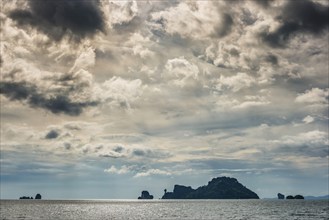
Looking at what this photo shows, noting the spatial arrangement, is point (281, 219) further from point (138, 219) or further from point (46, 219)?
point (46, 219)

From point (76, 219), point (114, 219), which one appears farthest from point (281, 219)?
point (76, 219)

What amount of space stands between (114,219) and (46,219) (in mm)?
24274

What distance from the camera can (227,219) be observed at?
127125 millimetres

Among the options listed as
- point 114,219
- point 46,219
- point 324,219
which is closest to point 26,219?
point 46,219

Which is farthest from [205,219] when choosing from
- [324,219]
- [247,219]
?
[324,219]

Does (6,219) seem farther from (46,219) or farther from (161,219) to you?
(161,219)

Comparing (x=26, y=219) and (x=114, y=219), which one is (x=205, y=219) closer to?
(x=114, y=219)

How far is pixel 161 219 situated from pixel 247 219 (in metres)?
30.1

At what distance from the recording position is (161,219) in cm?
12925

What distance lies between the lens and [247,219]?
12875 centimetres

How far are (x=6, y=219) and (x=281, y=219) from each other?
321 feet

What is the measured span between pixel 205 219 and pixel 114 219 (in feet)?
107

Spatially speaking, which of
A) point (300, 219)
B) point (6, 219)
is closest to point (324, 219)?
point (300, 219)

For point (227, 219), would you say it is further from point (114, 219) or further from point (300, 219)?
point (114, 219)
